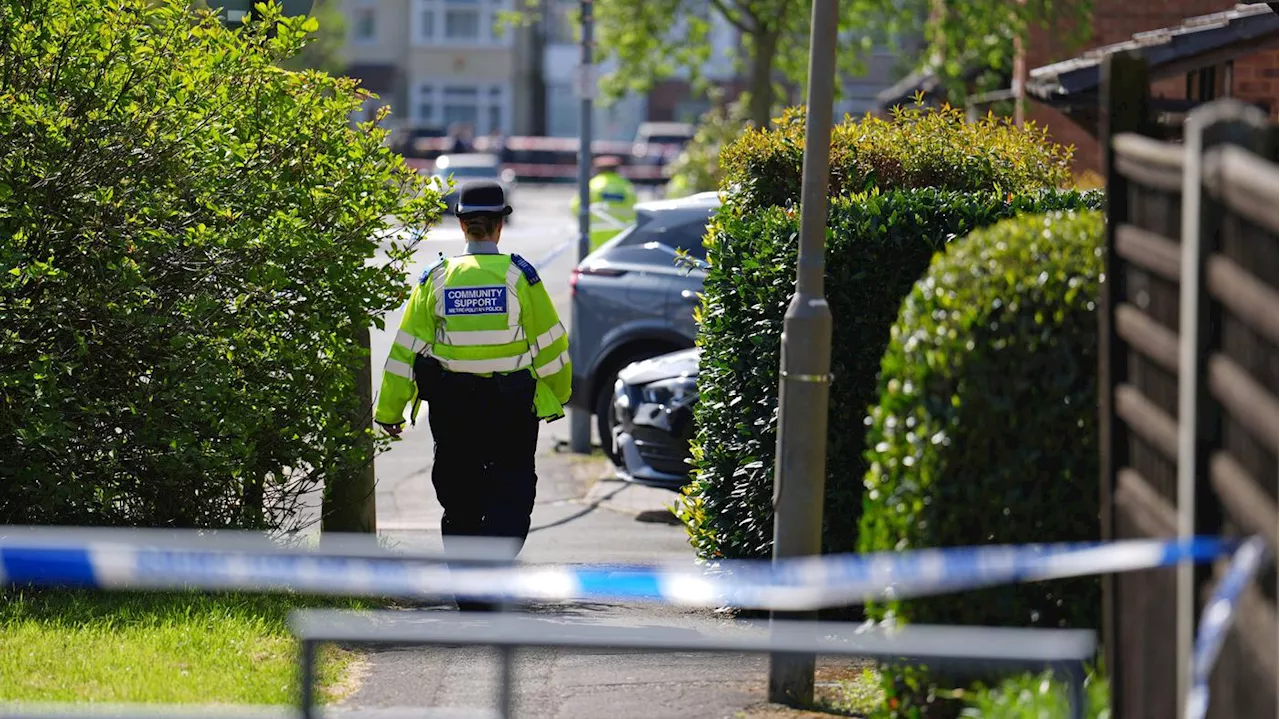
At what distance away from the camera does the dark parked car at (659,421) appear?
1009cm

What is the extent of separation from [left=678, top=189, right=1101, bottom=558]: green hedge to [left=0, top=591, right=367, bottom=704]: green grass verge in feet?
5.15

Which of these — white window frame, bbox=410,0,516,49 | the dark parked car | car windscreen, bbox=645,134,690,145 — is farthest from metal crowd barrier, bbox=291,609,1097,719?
white window frame, bbox=410,0,516,49

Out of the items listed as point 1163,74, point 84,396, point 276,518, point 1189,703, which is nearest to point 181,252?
point 84,396

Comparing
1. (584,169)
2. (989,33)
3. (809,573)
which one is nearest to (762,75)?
(989,33)

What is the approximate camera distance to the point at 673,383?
33.4 feet

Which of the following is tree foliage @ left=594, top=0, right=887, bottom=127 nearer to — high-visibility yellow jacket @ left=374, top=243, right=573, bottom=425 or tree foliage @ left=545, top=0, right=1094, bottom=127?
tree foliage @ left=545, top=0, right=1094, bottom=127

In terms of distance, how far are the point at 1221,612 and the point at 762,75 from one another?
22924 mm

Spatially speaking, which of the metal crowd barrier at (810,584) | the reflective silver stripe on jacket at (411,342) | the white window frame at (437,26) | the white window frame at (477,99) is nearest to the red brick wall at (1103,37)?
the reflective silver stripe on jacket at (411,342)

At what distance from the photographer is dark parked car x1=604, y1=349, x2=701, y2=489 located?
33.1ft

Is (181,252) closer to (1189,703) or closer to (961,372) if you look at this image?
(961,372)

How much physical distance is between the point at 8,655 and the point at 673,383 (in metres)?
4.66

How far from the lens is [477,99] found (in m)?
82.6

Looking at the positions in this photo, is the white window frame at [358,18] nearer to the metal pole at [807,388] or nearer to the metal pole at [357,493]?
the metal pole at [357,493]

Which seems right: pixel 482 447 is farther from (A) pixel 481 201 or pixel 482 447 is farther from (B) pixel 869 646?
(B) pixel 869 646
